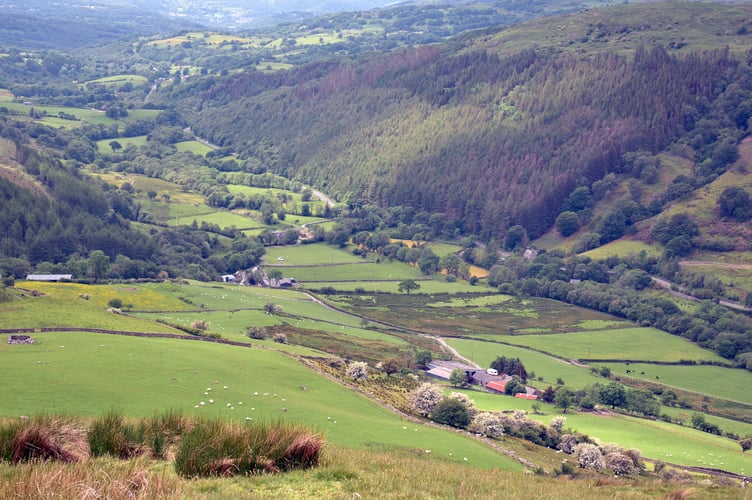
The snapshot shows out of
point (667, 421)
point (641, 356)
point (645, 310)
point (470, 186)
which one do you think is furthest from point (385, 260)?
point (667, 421)

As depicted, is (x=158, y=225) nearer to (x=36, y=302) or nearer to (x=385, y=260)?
(x=385, y=260)

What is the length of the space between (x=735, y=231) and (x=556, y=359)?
5462 cm

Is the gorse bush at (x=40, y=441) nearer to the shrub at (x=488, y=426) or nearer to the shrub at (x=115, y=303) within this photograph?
the shrub at (x=488, y=426)

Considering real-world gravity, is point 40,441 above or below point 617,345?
above

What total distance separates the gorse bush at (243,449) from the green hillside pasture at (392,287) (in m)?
95.7

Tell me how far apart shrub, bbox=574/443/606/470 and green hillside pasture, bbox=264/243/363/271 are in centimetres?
8324

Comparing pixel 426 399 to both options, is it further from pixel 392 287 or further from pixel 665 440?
pixel 392 287

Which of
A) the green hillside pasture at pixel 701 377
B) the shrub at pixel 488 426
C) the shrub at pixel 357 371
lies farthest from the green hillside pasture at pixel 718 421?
the shrub at pixel 357 371

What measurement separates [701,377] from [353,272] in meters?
55.0

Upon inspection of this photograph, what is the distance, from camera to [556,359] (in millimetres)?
88250

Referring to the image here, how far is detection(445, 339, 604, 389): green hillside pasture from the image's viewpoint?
78.1 metres

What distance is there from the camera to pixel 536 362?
280 ft

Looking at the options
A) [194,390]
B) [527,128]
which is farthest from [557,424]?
[527,128]

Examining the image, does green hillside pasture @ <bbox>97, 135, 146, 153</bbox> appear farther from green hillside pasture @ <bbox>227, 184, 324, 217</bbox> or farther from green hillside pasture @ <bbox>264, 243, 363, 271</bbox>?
green hillside pasture @ <bbox>264, 243, 363, 271</bbox>
